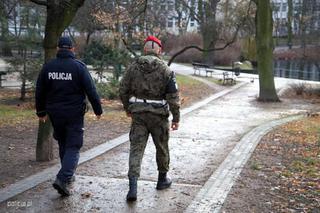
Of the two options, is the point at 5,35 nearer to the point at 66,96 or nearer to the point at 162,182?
the point at 66,96

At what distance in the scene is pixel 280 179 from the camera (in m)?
7.32

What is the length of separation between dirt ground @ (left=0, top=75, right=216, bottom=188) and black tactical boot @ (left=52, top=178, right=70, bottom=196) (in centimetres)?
97

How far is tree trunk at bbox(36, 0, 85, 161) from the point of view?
766cm

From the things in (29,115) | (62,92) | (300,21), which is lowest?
(29,115)

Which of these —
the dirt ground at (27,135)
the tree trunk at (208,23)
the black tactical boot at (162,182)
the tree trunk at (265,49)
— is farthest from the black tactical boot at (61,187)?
the tree trunk at (208,23)

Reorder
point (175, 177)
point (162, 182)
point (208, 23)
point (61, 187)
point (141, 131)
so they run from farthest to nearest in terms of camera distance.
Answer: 1. point (208, 23)
2. point (175, 177)
3. point (162, 182)
4. point (141, 131)
5. point (61, 187)

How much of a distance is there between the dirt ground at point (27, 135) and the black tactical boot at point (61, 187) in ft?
3.19

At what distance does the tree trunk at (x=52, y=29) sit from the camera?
7.66 meters

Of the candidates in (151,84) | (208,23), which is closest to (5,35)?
(151,84)

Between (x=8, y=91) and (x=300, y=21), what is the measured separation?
50.6 metres

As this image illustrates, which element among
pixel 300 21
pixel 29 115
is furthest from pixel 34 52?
pixel 300 21

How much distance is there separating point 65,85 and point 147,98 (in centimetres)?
95

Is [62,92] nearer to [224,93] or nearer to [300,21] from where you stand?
[224,93]

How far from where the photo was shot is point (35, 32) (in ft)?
64.7
